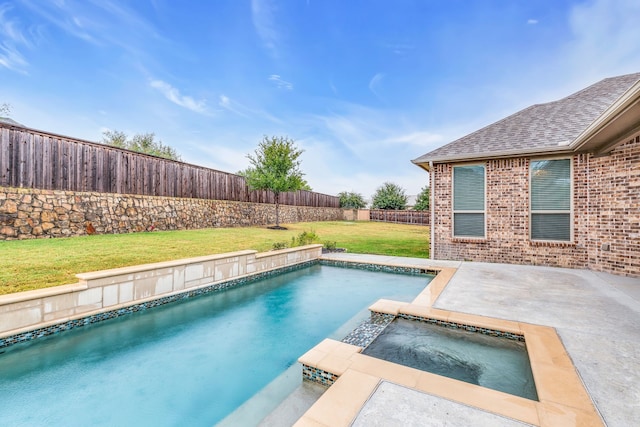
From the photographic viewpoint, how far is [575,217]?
642 cm

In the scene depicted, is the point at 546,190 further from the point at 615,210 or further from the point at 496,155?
the point at 496,155

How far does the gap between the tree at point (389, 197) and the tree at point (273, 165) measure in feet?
64.9

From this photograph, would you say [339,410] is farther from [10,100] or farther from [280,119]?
[10,100]

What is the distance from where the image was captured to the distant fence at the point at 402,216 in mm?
25703

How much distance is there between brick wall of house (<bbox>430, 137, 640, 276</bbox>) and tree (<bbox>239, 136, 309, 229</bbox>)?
9.45 m

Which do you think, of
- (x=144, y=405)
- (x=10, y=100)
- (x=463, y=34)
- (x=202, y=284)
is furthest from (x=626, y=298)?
(x=10, y=100)

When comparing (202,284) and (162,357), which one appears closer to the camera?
(162,357)

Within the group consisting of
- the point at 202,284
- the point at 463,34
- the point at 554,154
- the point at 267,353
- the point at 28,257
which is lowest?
the point at 267,353

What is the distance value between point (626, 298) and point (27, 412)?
23.7 feet

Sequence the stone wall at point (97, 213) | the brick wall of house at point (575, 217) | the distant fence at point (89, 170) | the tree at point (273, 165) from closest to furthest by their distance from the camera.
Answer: the brick wall of house at point (575, 217)
the stone wall at point (97, 213)
the distant fence at point (89, 170)
the tree at point (273, 165)

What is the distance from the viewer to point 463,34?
31.9 feet

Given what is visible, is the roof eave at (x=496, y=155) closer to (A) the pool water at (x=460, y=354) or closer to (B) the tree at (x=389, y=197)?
(A) the pool water at (x=460, y=354)

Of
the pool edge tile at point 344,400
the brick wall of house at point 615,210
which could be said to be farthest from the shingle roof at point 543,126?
the pool edge tile at point 344,400

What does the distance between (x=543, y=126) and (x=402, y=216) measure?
2025 cm
